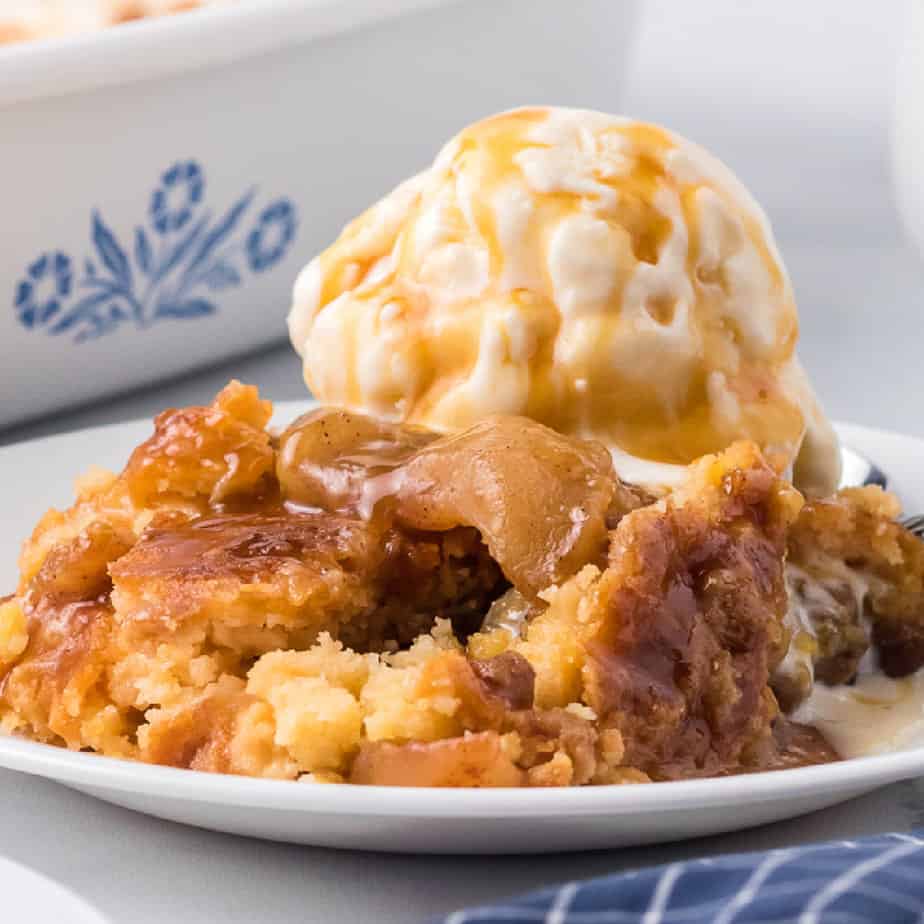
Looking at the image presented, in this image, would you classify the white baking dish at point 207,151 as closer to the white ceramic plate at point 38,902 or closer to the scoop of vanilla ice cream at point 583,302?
the scoop of vanilla ice cream at point 583,302

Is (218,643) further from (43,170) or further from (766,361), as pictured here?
(43,170)

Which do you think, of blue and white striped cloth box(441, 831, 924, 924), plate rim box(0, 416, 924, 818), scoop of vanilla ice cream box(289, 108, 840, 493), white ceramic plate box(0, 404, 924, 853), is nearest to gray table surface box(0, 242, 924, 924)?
white ceramic plate box(0, 404, 924, 853)

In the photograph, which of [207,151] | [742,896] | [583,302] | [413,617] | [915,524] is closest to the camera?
[742,896]

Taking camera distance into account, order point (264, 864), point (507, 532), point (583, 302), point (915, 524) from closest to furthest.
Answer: point (264, 864)
point (507, 532)
point (583, 302)
point (915, 524)

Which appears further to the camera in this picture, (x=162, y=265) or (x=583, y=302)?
(x=162, y=265)

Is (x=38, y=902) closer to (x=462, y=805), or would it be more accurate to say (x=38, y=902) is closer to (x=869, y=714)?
(x=462, y=805)

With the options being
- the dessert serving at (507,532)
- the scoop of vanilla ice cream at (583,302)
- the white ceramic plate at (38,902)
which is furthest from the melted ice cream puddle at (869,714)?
the white ceramic plate at (38,902)

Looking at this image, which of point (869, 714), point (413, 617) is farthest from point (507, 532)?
point (869, 714)

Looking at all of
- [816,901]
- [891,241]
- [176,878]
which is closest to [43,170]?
[176,878]
